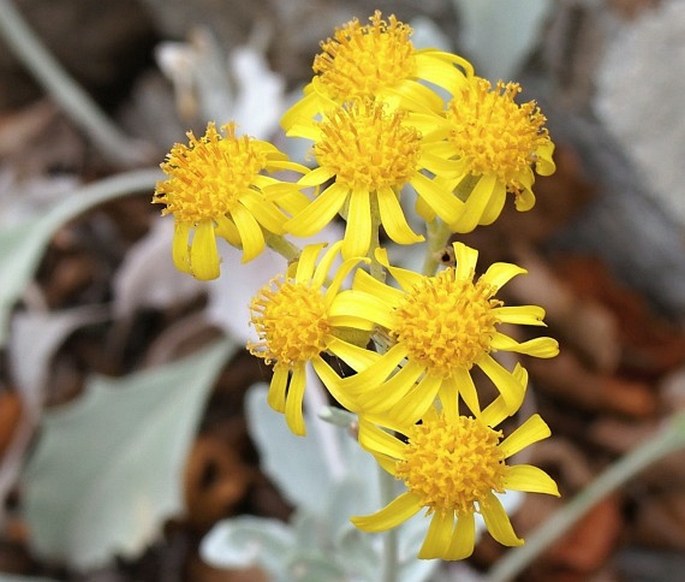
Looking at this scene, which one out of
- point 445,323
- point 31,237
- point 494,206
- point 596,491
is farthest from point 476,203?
point 31,237

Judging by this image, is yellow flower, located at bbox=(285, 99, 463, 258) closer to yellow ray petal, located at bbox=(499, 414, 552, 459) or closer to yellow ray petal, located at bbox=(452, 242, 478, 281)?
yellow ray petal, located at bbox=(452, 242, 478, 281)

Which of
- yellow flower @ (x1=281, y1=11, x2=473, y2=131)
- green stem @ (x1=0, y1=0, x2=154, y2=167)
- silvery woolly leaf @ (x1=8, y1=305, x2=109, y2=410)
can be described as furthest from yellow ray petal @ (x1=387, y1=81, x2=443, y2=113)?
green stem @ (x1=0, y1=0, x2=154, y2=167)

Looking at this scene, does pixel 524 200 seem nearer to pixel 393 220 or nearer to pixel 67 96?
pixel 393 220

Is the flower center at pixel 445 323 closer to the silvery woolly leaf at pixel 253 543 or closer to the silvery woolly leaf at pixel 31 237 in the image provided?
the silvery woolly leaf at pixel 253 543

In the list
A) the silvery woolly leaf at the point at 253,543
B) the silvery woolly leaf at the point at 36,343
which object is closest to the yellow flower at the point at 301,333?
the silvery woolly leaf at the point at 253,543

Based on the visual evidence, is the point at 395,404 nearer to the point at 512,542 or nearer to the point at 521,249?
the point at 512,542

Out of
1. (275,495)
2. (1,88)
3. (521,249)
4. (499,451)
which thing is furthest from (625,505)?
(1,88)
